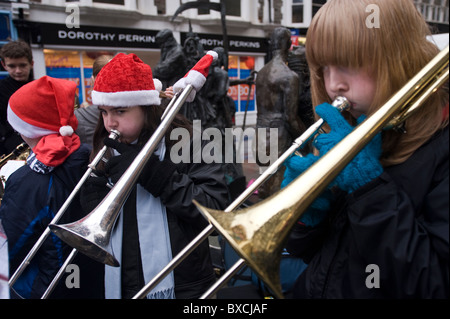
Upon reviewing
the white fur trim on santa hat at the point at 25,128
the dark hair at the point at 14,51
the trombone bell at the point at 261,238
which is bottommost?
the trombone bell at the point at 261,238

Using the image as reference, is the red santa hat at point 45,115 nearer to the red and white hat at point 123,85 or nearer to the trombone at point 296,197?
the red and white hat at point 123,85

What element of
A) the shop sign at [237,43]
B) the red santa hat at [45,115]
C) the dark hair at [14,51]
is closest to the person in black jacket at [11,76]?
the dark hair at [14,51]

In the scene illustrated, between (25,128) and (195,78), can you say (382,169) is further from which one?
(25,128)

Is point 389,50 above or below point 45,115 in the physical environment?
above

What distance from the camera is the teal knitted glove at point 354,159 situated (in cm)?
95

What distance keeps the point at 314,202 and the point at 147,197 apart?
2.74 ft

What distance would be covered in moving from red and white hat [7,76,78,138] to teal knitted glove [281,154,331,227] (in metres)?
1.47

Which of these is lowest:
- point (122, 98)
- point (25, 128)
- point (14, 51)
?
point (25, 128)

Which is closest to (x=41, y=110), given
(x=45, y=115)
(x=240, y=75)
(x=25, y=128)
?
(x=45, y=115)

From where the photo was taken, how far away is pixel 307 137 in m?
1.13

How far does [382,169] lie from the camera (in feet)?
3.15

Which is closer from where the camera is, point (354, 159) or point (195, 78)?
point (354, 159)

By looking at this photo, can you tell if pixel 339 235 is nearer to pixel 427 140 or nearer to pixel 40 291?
pixel 427 140
